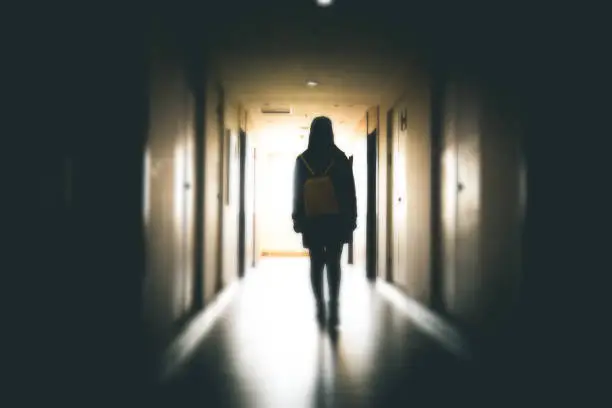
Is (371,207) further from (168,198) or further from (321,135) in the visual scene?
(168,198)

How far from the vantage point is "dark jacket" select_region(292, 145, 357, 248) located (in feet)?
12.6

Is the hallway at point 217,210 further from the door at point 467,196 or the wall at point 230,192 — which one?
the wall at point 230,192

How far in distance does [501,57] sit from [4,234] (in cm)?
239

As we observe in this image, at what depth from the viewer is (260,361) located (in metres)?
3.02

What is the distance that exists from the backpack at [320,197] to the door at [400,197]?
5.94ft

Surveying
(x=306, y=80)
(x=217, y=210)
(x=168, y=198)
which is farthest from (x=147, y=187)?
(x=306, y=80)

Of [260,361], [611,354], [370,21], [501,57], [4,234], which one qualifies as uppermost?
[370,21]

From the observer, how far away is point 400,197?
577 cm

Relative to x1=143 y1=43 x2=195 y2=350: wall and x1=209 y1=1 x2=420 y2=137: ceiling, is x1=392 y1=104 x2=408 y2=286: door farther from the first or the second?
x1=143 y1=43 x2=195 y2=350: wall

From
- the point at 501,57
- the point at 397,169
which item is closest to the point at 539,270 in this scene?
the point at 501,57

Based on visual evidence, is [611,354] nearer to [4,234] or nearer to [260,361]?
[260,361]

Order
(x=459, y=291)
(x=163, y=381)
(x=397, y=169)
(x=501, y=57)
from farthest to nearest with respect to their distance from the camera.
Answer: (x=397, y=169), (x=459, y=291), (x=501, y=57), (x=163, y=381)

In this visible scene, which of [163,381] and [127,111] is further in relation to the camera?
[163,381]

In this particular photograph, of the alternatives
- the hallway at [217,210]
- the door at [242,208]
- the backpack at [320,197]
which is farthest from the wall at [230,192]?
the backpack at [320,197]
